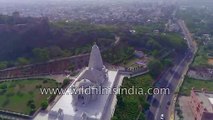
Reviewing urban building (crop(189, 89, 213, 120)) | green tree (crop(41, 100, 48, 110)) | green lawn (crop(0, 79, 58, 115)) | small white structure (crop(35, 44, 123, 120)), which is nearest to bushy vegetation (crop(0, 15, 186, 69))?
green lawn (crop(0, 79, 58, 115))

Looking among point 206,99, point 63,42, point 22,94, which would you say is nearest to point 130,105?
point 206,99

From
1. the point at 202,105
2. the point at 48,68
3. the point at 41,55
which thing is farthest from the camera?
the point at 41,55

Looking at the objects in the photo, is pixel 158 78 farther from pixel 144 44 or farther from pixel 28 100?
pixel 28 100

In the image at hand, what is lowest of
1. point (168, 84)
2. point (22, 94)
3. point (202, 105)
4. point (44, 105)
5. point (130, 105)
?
point (168, 84)

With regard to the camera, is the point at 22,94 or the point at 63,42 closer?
the point at 22,94

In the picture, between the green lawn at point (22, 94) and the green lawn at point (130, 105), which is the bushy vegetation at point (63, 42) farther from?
the green lawn at point (130, 105)

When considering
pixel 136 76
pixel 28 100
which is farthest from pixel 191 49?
pixel 28 100

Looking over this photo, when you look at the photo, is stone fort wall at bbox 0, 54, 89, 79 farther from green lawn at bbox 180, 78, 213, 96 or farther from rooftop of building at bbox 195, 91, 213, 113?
rooftop of building at bbox 195, 91, 213, 113

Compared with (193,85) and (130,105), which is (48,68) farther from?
(193,85)
